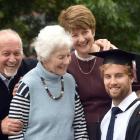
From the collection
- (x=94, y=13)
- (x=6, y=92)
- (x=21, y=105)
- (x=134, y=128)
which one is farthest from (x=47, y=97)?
(x=94, y=13)

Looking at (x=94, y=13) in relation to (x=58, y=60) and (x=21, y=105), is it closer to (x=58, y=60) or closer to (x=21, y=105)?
(x=58, y=60)

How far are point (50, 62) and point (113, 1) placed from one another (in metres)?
5.35

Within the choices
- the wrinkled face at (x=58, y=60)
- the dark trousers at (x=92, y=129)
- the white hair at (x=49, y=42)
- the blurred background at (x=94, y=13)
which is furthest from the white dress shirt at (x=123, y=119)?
the blurred background at (x=94, y=13)

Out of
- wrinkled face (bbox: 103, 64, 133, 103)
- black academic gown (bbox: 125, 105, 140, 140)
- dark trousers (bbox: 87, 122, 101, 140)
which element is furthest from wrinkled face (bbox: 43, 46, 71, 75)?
black academic gown (bbox: 125, 105, 140, 140)

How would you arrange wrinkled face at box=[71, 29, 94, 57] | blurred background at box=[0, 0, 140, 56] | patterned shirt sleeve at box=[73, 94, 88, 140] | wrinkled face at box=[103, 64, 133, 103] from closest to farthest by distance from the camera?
wrinkled face at box=[103, 64, 133, 103] → patterned shirt sleeve at box=[73, 94, 88, 140] → wrinkled face at box=[71, 29, 94, 57] → blurred background at box=[0, 0, 140, 56]

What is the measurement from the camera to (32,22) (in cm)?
1130

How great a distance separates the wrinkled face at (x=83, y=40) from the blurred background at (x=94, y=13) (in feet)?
13.2

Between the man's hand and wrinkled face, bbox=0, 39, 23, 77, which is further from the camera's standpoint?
wrinkled face, bbox=0, 39, 23, 77

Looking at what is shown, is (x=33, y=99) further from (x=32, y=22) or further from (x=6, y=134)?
(x=32, y=22)

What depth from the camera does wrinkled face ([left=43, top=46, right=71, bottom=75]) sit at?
5.64 metres

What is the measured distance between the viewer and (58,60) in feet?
18.5

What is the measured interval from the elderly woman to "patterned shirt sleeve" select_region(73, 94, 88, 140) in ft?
0.24

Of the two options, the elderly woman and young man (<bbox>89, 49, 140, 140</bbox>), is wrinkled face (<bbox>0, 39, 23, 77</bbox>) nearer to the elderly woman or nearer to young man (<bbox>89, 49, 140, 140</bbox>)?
the elderly woman

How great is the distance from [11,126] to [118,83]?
3.21 ft
